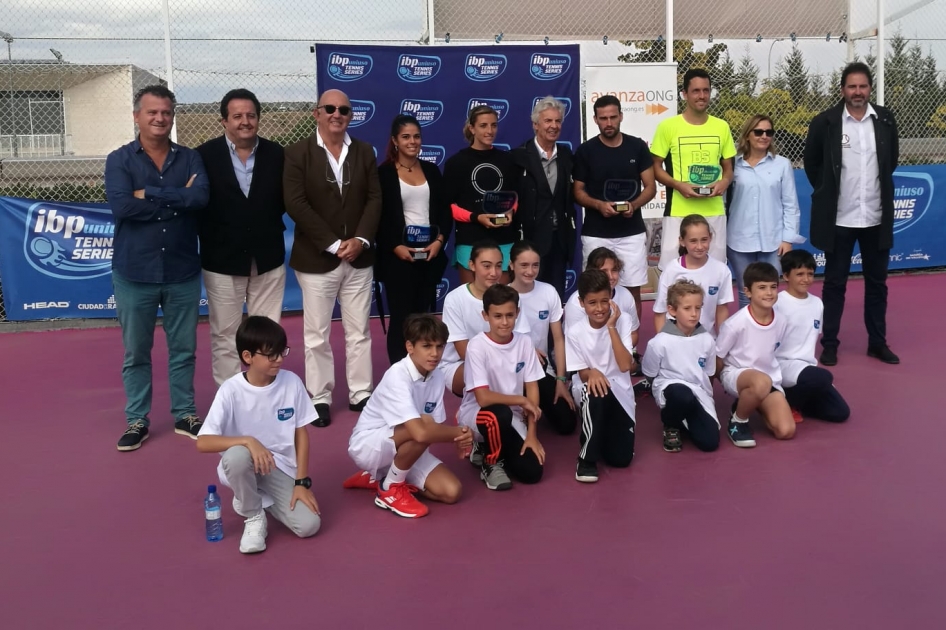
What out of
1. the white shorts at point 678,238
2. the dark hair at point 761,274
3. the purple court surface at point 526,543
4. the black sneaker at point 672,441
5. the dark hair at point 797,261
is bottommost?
the purple court surface at point 526,543

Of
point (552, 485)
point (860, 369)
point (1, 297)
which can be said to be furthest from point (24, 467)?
point (860, 369)

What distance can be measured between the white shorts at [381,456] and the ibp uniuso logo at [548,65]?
504 cm

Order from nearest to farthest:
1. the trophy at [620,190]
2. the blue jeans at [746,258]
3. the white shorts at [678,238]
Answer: the trophy at [620,190]
the white shorts at [678,238]
the blue jeans at [746,258]

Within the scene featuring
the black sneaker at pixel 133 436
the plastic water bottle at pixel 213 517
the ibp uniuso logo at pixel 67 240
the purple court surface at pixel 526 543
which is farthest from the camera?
the ibp uniuso logo at pixel 67 240

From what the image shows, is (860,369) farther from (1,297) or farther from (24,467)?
(1,297)

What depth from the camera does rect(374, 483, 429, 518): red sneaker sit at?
383 centimetres

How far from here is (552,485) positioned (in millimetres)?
4195

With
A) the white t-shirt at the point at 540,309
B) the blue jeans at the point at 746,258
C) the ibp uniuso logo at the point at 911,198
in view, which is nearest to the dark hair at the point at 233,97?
the white t-shirt at the point at 540,309

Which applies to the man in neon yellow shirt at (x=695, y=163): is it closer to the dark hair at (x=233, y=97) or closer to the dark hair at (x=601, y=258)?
the dark hair at (x=601, y=258)

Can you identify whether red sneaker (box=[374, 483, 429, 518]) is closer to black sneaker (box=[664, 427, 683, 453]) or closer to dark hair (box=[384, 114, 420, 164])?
black sneaker (box=[664, 427, 683, 453])

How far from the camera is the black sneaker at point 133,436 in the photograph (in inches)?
189

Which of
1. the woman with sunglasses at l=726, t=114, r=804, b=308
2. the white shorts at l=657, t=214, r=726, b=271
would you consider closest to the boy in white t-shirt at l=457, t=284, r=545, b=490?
the white shorts at l=657, t=214, r=726, b=271

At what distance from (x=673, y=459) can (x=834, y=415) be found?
3.57 feet

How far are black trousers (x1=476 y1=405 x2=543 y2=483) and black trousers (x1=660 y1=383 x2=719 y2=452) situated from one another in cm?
84
